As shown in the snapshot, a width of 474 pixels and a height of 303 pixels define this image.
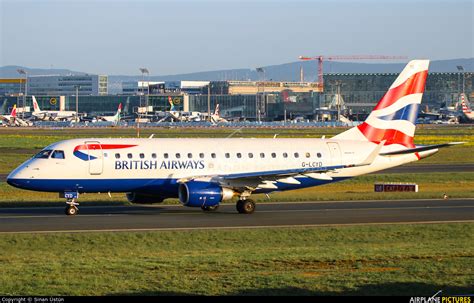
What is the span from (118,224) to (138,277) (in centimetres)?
1373

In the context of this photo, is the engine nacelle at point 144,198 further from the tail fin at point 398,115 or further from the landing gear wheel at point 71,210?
the tail fin at point 398,115

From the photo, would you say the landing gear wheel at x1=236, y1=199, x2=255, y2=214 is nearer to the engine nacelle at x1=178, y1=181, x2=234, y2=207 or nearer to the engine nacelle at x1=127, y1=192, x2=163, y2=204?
the engine nacelle at x1=178, y1=181, x2=234, y2=207

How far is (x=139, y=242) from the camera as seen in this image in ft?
104

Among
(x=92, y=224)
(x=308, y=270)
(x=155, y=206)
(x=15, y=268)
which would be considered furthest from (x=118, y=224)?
(x=308, y=270)

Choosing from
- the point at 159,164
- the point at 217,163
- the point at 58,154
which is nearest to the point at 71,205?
the point at 58,154

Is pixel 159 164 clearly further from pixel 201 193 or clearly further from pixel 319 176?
pixel 319 176

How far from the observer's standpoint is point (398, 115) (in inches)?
1836

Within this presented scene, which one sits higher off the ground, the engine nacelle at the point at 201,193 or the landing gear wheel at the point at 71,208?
the engine nacelle at the point at 201,193

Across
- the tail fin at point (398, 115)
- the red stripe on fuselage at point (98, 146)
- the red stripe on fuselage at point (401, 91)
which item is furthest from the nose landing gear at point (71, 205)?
the red stripe on fuselage at point (401, 91)

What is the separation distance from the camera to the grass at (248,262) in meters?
22.0

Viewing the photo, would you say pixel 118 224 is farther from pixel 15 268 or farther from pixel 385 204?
pixel 385 204

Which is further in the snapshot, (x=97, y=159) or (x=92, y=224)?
(x=97, y=159)

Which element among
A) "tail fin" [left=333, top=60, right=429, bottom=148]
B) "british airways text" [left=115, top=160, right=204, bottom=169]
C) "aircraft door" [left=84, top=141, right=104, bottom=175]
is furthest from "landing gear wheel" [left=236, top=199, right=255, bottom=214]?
"tail fin" [left=333, top=60, right=429, bottom=148]

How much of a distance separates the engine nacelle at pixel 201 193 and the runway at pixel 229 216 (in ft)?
2.35
